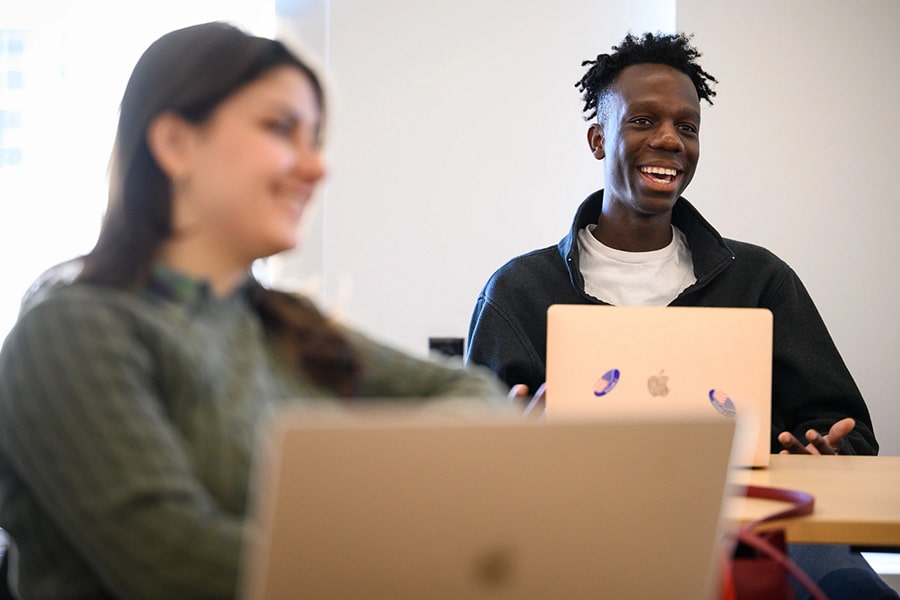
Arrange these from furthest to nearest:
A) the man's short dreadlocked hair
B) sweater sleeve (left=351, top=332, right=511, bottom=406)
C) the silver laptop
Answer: the man's short dreadlocked hair → sweater sleeve (left=351, top=332, right=511, bottom=406) → the silver laptop

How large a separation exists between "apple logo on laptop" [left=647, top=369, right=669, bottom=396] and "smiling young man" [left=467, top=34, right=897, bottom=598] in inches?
26.2

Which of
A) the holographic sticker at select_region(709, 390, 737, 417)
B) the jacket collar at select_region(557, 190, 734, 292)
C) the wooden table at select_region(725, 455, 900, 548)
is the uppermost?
the jacket collar at select_region(557, 190, 734, 292)

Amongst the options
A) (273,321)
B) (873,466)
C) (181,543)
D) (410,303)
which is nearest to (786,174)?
(410,303)

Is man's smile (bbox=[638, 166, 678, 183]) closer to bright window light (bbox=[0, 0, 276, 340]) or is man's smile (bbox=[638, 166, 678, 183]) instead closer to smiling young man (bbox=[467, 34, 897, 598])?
smiling young man (bbox=[467, 34, 897, 598])

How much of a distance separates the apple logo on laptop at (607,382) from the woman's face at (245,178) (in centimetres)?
67

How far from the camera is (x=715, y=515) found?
0.93m

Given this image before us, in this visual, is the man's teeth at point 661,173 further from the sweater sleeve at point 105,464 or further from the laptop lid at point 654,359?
the sweater sleeve at point 105,464

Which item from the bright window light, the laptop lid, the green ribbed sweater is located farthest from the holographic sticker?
the bright window light

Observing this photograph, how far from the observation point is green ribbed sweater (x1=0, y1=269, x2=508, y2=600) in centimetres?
91

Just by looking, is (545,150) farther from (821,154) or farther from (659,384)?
(659,384)

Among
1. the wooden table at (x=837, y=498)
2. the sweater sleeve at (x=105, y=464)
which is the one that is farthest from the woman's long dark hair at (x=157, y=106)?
the wooden table at (x=837, y=498)

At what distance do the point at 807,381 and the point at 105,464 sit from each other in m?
1.74

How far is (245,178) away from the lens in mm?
1110

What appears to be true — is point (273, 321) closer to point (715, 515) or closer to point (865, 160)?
point (715, 515)
